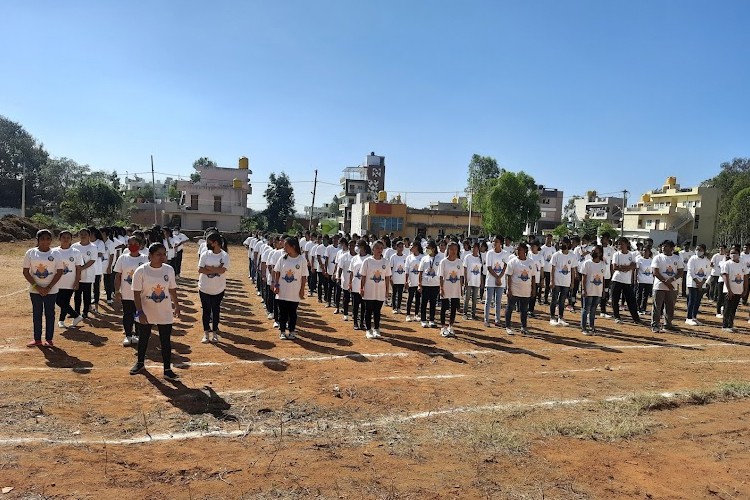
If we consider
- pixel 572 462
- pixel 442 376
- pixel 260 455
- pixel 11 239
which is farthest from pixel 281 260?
pixel 11 239

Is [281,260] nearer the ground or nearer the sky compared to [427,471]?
nearer the sky

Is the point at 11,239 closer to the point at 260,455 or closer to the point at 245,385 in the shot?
the point at 245,385

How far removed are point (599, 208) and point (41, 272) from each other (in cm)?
7709

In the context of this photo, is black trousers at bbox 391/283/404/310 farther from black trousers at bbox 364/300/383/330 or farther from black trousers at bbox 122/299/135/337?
black trousers at bbox 122/299/135/337

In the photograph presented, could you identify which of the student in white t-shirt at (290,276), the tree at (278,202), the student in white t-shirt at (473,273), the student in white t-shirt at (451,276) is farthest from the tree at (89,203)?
the student in white t-shirt at (451,276)

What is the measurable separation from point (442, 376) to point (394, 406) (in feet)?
4.97

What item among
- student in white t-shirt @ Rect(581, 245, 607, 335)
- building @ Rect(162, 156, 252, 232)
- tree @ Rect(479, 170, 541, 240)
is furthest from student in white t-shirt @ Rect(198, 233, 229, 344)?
building @ Rect(162, 156, 252, 232)

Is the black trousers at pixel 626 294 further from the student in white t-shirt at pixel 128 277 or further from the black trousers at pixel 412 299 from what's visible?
the student in white t-shirt at pixel 128 277

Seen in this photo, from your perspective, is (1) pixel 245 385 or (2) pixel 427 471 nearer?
(2) pixel 427 471

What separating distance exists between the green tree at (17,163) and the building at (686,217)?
72.6 m

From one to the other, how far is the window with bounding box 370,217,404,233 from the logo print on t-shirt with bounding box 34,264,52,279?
162 ft

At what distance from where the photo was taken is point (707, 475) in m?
4.42

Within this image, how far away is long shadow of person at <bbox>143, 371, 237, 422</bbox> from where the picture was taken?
215 inches

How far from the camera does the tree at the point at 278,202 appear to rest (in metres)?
60.9
